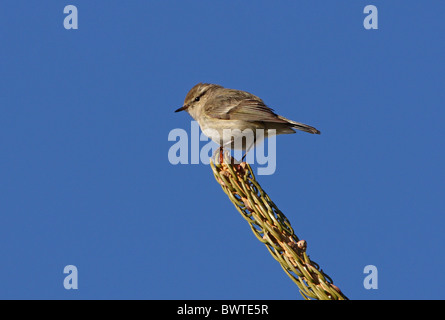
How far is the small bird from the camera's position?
6000 mm

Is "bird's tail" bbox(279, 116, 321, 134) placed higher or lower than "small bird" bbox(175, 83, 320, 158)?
lower

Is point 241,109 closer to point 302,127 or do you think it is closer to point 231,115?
point 231,115

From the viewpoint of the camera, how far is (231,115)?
243 inches

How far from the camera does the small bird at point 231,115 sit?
236 inches

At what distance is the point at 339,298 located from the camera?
13.0 ft

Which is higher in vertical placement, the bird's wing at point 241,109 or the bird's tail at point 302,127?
the bird's wing at point 241,109

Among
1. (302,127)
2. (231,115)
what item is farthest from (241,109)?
(302,127)

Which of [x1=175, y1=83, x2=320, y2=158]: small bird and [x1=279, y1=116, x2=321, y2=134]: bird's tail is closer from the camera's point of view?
[x1=279, y1=116, x2=321, y2=134]: bird's tail
